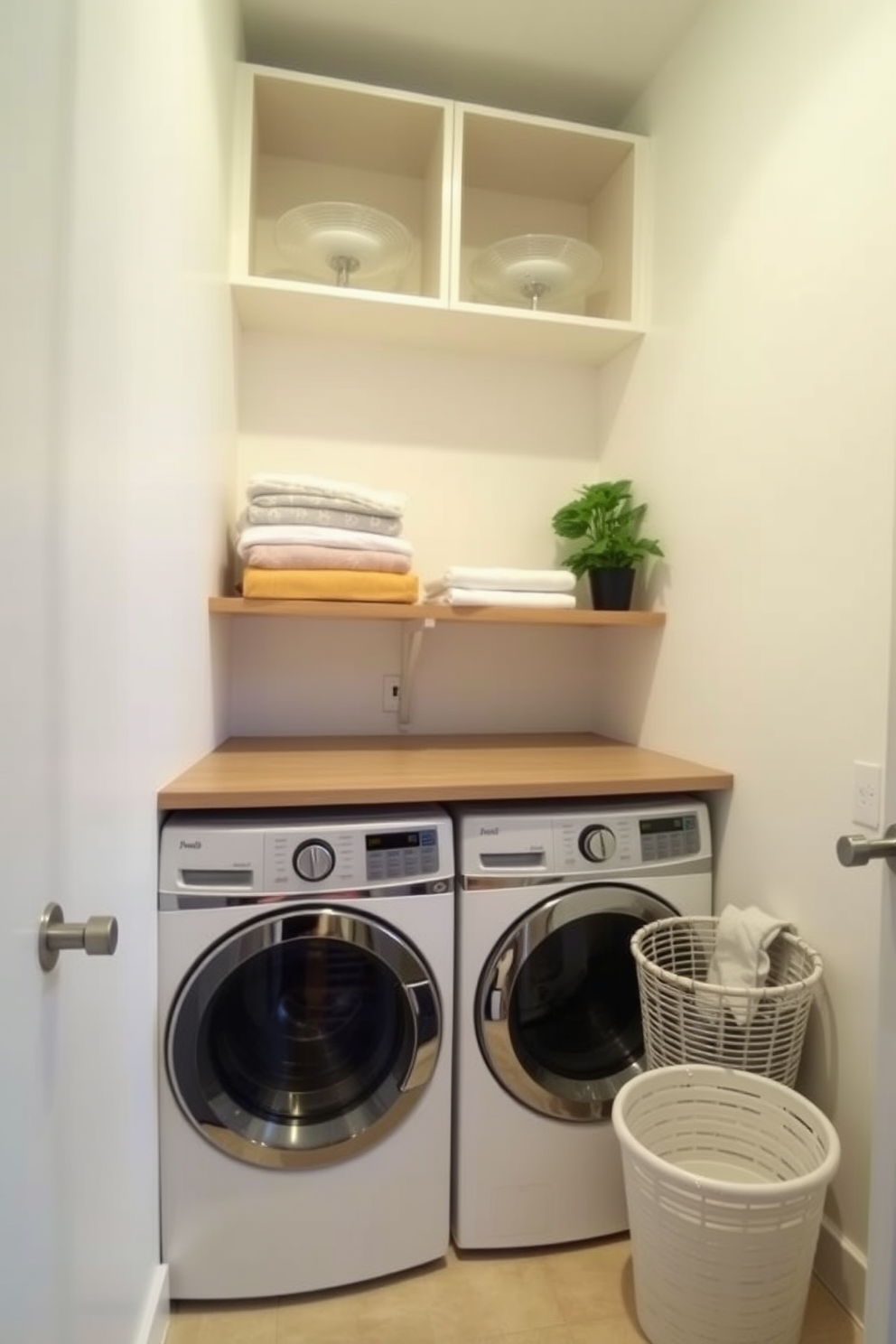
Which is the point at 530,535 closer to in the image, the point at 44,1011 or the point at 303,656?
the point at 303,656

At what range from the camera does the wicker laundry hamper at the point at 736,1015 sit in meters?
1.23

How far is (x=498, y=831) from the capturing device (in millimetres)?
1387

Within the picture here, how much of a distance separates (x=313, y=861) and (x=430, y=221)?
70.1 inches

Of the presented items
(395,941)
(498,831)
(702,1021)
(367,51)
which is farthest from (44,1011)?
(367,51)

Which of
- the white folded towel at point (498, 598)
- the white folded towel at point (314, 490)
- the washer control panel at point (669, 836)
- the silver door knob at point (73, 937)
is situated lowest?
the washer control panel at point (669, 836)

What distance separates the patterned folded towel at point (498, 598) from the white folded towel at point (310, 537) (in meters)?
0.18

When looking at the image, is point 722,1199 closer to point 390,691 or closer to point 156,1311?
point 156,1311

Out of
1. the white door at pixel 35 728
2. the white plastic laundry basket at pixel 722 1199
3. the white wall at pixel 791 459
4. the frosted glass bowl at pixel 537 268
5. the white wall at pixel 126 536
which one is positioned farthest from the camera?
the frosted glass bowl at pixel 537 268

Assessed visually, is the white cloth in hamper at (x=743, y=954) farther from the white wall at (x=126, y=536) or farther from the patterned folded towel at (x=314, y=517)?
the patterned folded towel at (x=314, y=517)

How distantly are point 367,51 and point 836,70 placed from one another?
46.9 inches

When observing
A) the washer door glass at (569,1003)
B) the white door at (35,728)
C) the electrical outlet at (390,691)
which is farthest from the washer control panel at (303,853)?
the electrical outlet at (390,691)

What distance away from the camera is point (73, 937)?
0.65 m

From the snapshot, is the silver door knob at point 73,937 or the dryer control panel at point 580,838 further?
the dryer control panel at point 580,838

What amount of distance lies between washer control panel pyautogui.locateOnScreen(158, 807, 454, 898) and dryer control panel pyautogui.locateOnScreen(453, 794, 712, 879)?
7 cm
